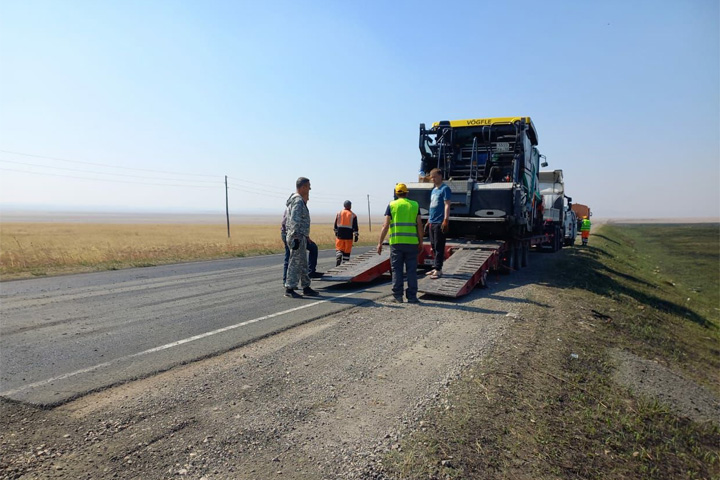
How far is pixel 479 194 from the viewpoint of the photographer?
1051 cm

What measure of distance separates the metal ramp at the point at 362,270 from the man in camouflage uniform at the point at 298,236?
0.85m

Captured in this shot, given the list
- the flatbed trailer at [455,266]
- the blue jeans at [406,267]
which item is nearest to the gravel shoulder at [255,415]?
the blue jeans at [406,267]

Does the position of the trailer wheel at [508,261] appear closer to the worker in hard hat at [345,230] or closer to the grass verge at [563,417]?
the worker in hard hat at [345,230]

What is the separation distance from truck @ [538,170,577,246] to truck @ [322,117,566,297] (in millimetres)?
8782

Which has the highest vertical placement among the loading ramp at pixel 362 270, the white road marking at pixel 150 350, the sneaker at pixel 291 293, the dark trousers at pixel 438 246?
the dark trousers at pixel 438 246

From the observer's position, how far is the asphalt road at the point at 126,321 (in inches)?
165

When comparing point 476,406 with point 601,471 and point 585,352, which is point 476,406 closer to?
point 601,471

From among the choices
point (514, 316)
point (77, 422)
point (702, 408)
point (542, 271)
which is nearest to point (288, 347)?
point (77, 422)

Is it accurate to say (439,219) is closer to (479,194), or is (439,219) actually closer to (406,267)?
(406,267)

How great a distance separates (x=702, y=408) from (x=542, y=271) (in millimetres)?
7525

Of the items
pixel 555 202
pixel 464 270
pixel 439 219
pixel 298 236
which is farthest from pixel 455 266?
pixel 555 202

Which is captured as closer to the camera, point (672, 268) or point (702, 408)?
point (702, 408)

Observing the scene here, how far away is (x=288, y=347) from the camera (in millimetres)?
4906

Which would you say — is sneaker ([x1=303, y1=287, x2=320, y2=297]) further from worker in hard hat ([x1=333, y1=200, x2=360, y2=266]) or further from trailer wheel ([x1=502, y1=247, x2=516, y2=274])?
trailer wheel ([x1=502, y1=247, x2=516, y2=274])
